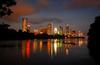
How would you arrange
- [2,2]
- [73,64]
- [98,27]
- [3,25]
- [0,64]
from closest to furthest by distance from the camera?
1. [0,64]
2. [73,64]
3. [2,2]
4. [3,25]
5. [98,27]

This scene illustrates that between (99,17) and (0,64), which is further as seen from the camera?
(99,17)

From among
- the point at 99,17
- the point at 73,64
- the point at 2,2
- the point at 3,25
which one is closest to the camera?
the point at 73,64

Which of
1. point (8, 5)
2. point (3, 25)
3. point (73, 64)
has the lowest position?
point (73, 64)

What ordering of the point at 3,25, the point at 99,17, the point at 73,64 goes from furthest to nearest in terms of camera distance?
the point at 99,17
the point at 3,25
the point at 73,64

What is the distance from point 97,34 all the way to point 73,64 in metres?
59.4

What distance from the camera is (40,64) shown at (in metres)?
31.7

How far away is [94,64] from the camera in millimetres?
31219

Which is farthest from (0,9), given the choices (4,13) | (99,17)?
(99,17)

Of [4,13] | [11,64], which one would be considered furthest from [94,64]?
[4,13]

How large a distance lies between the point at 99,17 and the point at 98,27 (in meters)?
9.82

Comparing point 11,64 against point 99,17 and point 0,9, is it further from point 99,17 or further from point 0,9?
point 99,17

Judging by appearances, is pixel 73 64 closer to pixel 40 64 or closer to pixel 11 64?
pixel 40 64

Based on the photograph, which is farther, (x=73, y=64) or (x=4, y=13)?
(x=4, y=13)

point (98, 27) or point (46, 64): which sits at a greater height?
point (98, 27)
